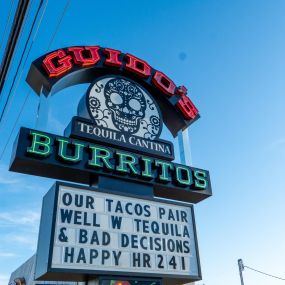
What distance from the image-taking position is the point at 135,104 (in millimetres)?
10281

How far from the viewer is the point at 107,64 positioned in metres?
10.2

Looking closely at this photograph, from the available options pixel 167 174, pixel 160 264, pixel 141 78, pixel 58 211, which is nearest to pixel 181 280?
pixel 160 264

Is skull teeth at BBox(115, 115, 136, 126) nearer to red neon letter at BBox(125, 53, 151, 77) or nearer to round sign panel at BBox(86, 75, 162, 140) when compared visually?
round sign panel at BBox(86, 75, 162, 140)

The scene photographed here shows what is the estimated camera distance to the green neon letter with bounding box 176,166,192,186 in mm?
9344

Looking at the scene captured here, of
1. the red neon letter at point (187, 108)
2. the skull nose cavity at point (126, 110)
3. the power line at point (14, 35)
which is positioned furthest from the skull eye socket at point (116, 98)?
the power line at point (14, 35)

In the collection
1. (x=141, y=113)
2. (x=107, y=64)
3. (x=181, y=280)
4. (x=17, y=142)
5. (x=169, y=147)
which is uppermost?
(x=107, y=64)

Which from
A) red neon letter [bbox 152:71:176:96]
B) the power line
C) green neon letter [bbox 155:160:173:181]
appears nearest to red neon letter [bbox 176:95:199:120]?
red neon letter [bbox 152:71:176:96]

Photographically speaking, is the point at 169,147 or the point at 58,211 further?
the point at 169,147

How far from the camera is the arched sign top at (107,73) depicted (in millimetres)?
9094

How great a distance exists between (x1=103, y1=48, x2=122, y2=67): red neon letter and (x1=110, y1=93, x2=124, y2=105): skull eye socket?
38.7 inches

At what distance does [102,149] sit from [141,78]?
3.30 meters

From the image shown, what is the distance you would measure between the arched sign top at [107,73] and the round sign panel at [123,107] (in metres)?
0.36

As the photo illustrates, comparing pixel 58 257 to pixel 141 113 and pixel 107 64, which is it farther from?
pixel 107 64

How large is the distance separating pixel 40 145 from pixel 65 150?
0.58 metres
